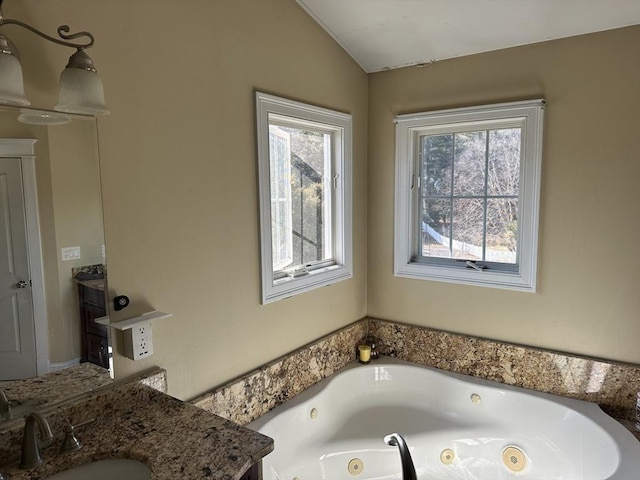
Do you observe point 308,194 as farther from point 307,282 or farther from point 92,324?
point 92,324

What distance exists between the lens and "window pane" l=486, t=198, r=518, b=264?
2.46 metres

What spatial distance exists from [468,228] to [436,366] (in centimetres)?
86

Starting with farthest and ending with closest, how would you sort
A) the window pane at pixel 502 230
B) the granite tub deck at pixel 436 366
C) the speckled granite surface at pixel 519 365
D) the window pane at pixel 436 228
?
the window pane at pixel 436 228, the window pane at pixel 502 230, the speckled granite surface at pixel 519 365, the granite tub deck at pixel 436 366

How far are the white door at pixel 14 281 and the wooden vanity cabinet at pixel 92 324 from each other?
0.15 metres

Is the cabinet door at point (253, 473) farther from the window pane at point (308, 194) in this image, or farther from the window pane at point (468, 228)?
the window pane at point (468, 228)

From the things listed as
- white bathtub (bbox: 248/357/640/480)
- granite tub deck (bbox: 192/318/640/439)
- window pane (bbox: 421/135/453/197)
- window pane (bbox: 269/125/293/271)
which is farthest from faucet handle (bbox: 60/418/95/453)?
window pane (bbox: 421/135/453/197)

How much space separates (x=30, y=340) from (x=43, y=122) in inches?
25.3

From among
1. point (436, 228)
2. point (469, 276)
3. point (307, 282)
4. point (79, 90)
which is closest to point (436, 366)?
point (469, 276)

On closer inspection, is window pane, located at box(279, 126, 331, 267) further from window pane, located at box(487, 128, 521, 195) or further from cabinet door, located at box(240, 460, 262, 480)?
cabinet door, located at box(240, 460, 262, 480)

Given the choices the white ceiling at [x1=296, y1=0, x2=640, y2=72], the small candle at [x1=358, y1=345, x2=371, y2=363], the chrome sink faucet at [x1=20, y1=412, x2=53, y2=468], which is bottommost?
the small candle at [x1=358, y1=345, x2=371, y2=363]

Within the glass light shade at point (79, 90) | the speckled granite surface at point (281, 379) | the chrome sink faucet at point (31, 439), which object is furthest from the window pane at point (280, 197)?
the chrome sink faucet at point (31, 439)

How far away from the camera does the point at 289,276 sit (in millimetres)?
2361

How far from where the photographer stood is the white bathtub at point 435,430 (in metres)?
2.10

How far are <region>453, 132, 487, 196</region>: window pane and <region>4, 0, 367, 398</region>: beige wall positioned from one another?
0.93m
